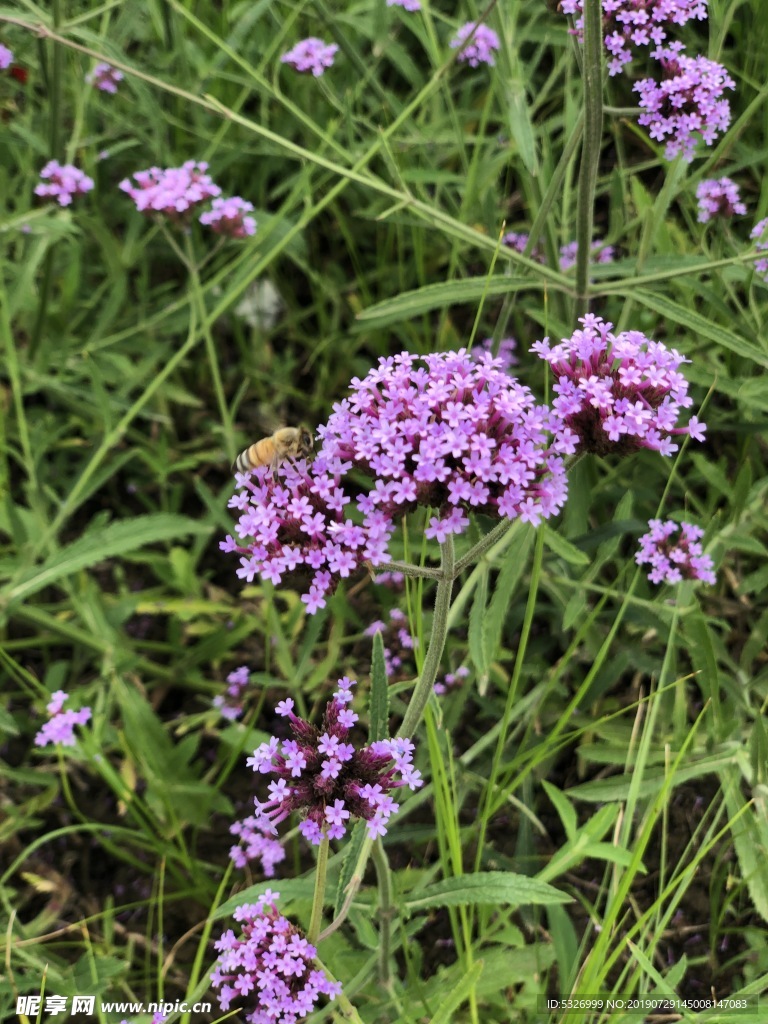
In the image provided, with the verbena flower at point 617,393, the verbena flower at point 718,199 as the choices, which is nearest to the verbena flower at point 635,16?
the verbena flower at point 718,199

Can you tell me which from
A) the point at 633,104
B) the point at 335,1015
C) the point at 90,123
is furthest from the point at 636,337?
the point at 90,123

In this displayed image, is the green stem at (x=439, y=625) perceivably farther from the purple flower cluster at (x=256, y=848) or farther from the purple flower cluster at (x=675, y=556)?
the purple flower cluster at (x=675, y=556)

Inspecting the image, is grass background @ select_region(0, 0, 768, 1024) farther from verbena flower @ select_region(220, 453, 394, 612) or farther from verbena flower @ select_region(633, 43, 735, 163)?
verbena flower @ select_region(220, 453, 394, 612)

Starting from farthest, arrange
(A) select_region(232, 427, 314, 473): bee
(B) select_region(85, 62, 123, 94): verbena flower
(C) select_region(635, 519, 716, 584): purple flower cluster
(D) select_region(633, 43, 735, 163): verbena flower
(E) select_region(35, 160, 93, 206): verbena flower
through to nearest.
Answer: (B) select_region(85, 62, 123, 94): verbena flower
(E) select_region(35, 160, 93, 206): verbena flower
(C) select_region(635, 519, 716, 584): purple flower cluster
(D) select_region(633, 43, 735, 163): verbena flower
(A) select_region(232, 427, 314, 473): bee

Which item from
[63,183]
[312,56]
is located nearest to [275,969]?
[63,183]

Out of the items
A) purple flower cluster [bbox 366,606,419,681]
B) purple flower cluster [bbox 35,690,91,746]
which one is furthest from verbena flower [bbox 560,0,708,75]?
purple flower cluster [bbox 35,690,91,746]

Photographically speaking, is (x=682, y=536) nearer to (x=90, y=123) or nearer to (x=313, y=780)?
(x=313, y=780)
